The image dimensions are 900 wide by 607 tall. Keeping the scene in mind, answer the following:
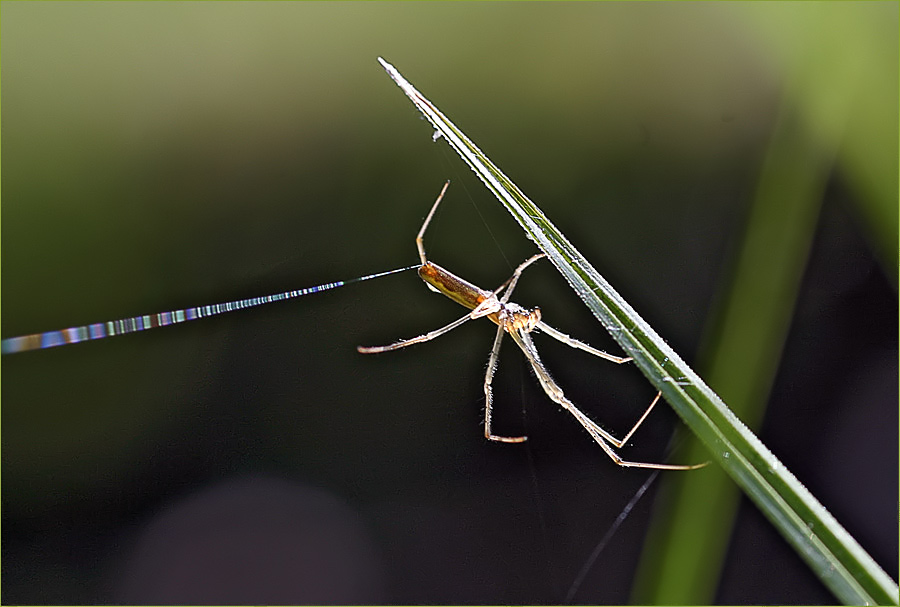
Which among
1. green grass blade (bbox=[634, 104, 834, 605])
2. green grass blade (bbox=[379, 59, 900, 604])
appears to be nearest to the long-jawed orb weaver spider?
green grass blade (bbox=[634, 104, 834, 605])

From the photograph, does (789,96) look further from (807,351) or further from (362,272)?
(362,272)

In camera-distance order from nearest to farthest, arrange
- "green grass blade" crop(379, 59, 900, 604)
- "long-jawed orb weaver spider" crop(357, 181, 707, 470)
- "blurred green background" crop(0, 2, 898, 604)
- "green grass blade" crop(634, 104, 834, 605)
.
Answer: "green grass blade" crop(379, 59, 900, 604) → "green grass blade" crop(634, 104, 834, 605) → "long-jawed orb weaver spider" crop(357, 181, 707, 470) → "blurred green background" crop(0, 2, 898, 604)

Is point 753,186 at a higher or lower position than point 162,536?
higher

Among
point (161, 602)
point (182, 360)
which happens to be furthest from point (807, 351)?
point (161, 602)

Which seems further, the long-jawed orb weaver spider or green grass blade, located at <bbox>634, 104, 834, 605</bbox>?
the long-jawed orb weaver spider

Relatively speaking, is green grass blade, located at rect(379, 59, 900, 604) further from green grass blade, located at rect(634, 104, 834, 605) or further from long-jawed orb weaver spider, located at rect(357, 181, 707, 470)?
long-jawed orb weaver spider, located at rect(357, 181, 707, 470)
